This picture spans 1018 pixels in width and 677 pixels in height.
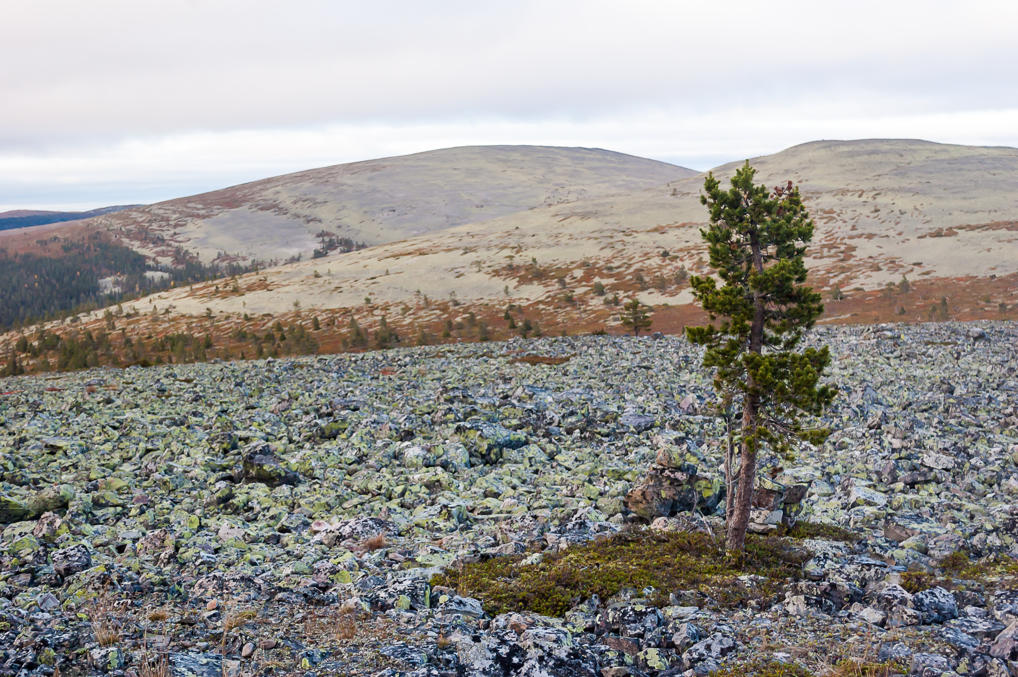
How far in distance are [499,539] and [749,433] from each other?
238 inches

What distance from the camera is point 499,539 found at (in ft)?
45.5

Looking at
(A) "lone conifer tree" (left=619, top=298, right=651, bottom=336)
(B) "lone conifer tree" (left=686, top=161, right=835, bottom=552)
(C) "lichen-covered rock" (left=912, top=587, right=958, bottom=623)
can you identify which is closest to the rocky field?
(C) "lichen-covered rock" (left=912, top=587, right=958, bottom=623)

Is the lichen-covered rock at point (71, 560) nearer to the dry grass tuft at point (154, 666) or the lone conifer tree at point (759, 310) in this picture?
the dry grass tuft at point (154, 666)

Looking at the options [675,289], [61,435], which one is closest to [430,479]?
[61,435]

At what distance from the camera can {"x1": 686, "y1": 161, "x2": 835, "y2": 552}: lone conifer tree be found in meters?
11.0

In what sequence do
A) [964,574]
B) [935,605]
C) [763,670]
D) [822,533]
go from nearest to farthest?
[763,670], [935,605], [964,574], [822,533]

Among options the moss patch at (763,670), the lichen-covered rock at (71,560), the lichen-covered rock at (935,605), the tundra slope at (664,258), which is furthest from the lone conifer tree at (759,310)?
the tundra slope at (664,258)

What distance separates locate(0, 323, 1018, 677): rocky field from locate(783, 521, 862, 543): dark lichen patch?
0.32ft

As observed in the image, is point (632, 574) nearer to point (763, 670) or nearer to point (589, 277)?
point (763, 670)

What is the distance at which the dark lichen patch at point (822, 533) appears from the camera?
13.5 m

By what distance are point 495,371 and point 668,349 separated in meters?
13.8

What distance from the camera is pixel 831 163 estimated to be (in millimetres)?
191250

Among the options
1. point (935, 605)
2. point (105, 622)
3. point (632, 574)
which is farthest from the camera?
point (632, 574)

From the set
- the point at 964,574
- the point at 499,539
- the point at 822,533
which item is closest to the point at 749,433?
the point at 822,533
